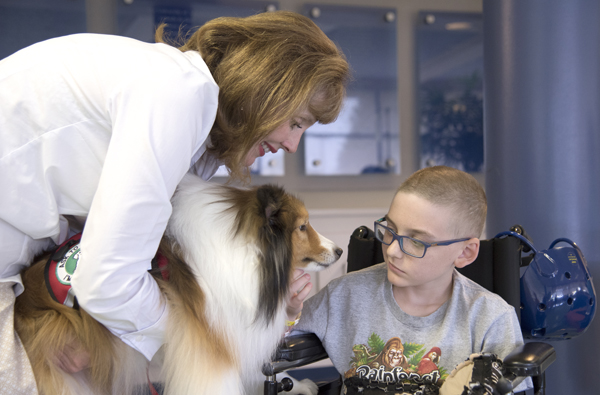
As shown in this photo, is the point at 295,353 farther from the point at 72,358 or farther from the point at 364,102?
the point at 364,102

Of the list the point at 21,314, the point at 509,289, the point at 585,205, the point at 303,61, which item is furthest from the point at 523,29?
the point at 21,314

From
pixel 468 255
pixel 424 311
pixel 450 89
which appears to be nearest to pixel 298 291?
pixel 424 311

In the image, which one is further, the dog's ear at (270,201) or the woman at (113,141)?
the dog's ear at (270,201)

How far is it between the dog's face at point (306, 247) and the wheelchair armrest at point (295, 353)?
0.23m

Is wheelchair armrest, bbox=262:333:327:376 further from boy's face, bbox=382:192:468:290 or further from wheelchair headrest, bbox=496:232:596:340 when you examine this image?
wheelchair headrest, bbox=496:232:596:340

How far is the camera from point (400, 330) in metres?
1.56

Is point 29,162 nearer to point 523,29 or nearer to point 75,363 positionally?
point 75,363

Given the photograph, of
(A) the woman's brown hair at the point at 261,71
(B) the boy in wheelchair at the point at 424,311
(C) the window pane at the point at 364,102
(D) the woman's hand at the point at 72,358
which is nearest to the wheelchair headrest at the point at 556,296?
(B) the boy in wheelchair at the point at 424,311

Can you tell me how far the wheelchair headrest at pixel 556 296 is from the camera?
1.53 metres

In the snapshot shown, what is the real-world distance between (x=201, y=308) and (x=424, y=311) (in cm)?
70

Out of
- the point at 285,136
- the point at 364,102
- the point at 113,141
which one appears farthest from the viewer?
the point at 364,102

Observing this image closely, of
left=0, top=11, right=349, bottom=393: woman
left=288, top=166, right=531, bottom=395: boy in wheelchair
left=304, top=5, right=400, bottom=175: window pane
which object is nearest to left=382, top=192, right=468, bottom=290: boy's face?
left=288, top=166, right=531, bottom=395: boy in wheelchair

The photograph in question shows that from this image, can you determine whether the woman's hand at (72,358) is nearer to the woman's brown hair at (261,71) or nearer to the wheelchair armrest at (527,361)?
the woman's brown hair at (261,71)

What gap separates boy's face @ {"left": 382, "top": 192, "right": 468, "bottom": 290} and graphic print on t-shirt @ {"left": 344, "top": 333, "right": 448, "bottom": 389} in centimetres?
19
